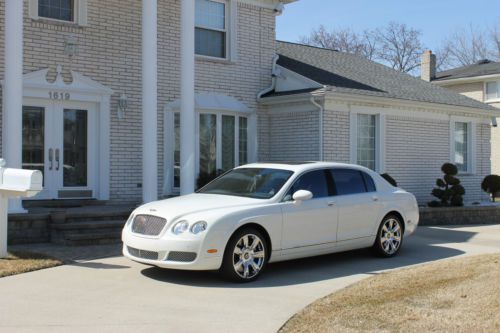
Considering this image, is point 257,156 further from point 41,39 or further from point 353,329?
point 353,329

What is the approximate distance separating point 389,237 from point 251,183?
2.60 m

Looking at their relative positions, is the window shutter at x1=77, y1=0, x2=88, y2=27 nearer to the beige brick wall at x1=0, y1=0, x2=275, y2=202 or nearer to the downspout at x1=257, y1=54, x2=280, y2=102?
the beige brick wall at x1=0, y1=0, x2=275, y2=202

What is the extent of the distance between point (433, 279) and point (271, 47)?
10.2 metres

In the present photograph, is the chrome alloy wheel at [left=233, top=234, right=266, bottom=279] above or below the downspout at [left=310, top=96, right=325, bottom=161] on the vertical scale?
below

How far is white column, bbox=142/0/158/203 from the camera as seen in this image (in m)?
12.5

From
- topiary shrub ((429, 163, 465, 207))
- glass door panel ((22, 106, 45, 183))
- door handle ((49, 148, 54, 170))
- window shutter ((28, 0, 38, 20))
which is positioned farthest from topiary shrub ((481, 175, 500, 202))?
window shutter ((28, 0, 38, 20))

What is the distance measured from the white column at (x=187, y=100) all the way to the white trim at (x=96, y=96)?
185cm

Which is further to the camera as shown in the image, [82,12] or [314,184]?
[82,12]

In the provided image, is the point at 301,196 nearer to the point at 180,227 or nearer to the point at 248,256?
the point at 248,256

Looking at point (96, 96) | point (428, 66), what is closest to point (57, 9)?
point (96, 96)

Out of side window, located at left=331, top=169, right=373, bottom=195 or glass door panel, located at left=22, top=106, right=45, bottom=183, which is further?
glass door panel, located at left=22, top=106, right=45, bottom=183

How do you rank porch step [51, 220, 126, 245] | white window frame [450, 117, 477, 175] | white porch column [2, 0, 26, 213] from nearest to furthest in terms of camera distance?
porch step [51, 220, 126, 245], white porch column [2, 0, 26, 213], white window frame [450, 117, 477, 175]

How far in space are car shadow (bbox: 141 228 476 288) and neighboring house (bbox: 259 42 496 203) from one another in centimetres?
452

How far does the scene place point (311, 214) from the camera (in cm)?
886
